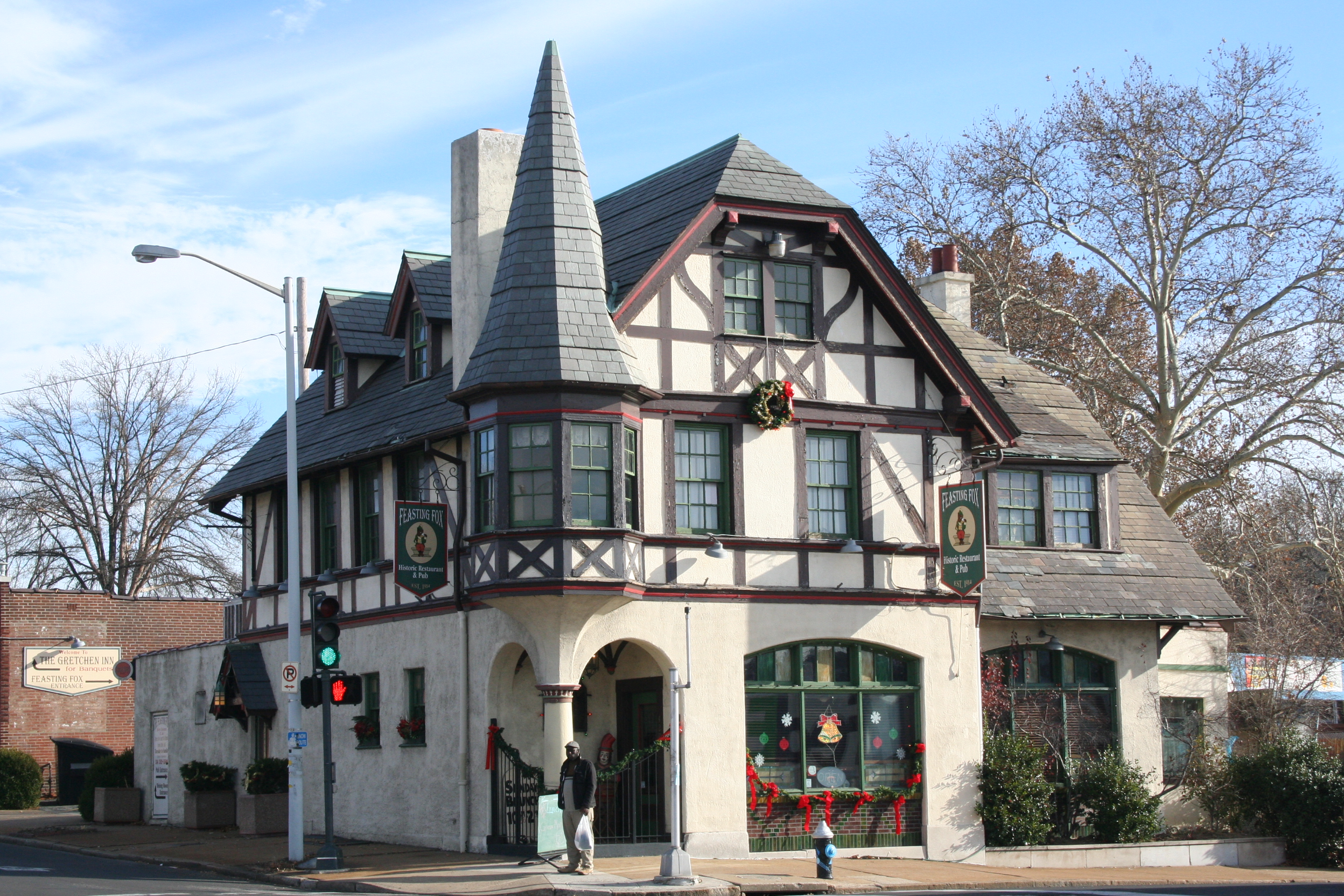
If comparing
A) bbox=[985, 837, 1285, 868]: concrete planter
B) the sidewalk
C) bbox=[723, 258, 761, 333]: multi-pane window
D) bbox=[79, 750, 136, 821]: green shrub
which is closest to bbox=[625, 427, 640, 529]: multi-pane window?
bbox=[723, 258, 761, 333]: multi-pane window

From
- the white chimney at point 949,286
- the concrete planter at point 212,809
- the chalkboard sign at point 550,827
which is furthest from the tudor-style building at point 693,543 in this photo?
the white chimney at point 949,286

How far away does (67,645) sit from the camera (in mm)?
41562

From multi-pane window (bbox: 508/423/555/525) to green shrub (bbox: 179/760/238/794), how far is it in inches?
497

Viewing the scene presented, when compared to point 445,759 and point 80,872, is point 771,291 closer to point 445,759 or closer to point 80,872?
point 445,759

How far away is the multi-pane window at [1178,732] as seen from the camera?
2703 centimetres

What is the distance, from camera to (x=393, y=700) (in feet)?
81.5

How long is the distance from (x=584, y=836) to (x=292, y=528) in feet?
20.9

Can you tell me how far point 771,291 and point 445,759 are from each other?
868cm

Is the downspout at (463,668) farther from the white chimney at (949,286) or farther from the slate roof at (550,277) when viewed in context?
the white chimney at (949,286)

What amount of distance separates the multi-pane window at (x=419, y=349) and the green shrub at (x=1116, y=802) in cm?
1306

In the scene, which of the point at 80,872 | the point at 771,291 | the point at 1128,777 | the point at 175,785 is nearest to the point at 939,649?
the point at 1128,777

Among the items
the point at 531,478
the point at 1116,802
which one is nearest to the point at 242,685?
the point at 531,478

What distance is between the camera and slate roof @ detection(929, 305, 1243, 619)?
84.7 feet

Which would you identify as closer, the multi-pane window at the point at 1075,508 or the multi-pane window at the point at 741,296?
the multi-pane window at the point at 741,296
